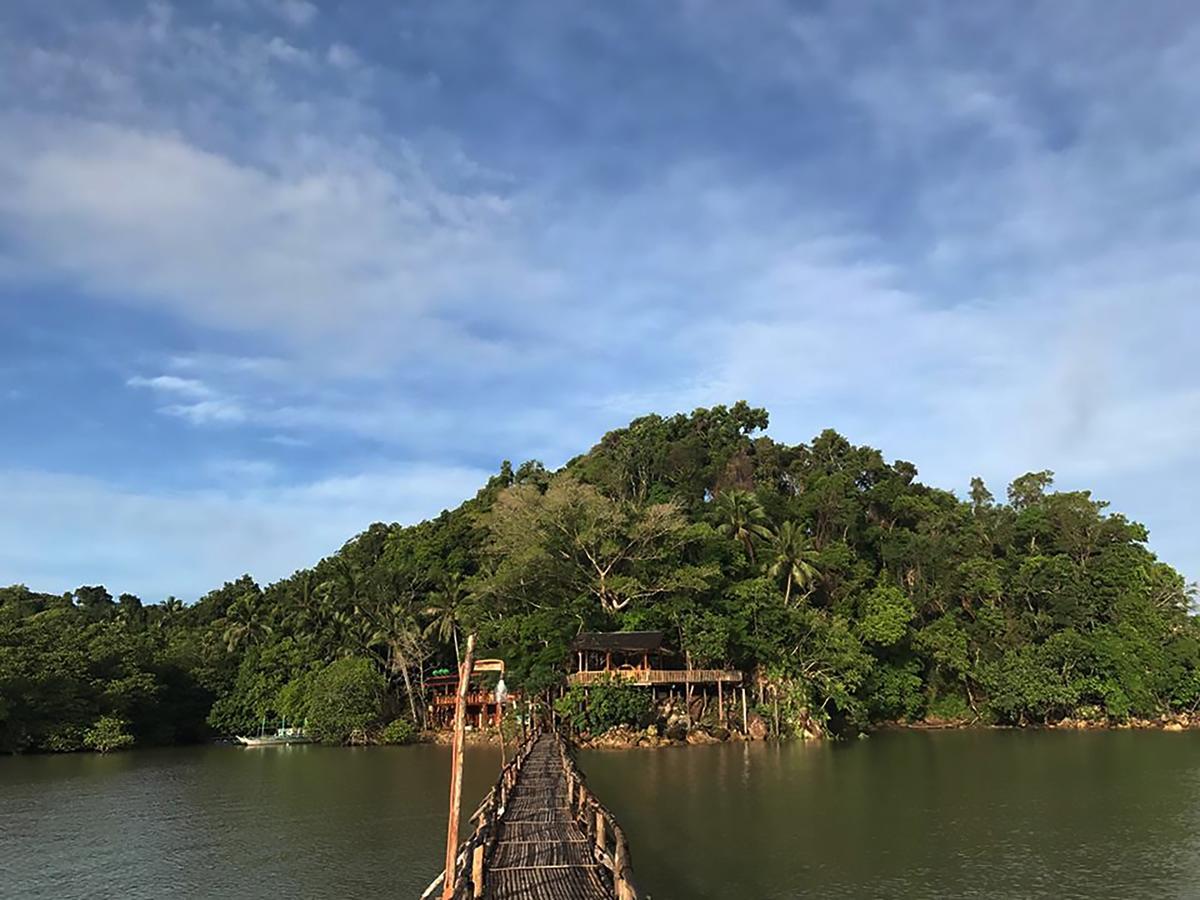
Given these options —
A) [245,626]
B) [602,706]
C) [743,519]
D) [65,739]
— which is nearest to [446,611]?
[602,706]

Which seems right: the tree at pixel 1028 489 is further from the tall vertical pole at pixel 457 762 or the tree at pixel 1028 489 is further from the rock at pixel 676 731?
the tall vertical pole at pixel 457 762

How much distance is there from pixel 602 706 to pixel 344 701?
15.3 m

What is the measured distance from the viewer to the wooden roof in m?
35.1

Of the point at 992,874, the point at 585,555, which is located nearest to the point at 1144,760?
the point at 992,874

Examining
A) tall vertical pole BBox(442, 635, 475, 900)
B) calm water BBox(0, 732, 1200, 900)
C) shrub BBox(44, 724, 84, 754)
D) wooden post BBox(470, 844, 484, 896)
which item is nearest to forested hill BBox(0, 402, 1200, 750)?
shrub BBox(44, 724, 84, 754)

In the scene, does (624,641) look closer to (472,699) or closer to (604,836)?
(472,699)

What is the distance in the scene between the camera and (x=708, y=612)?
36.3 meters

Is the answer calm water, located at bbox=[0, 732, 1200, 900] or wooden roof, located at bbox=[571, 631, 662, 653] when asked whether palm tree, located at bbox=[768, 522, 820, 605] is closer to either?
wooden roof, located at bbox=[571, 631, 662, 653]

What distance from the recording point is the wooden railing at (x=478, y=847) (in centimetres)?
906

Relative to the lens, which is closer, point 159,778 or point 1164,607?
point 159,778

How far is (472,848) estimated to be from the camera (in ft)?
31.6

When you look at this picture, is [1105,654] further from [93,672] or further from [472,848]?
[93,672]

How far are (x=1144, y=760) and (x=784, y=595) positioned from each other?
16718 mm

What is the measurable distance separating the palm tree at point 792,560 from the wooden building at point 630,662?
631 cm
